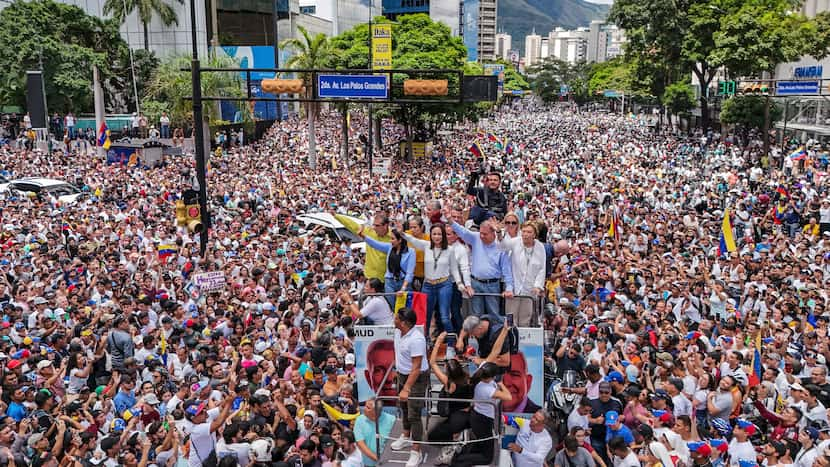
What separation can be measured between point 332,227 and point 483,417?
13.8 m

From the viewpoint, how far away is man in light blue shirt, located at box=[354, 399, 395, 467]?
712 centimetres

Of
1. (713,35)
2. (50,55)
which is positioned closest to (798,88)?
(713,35)

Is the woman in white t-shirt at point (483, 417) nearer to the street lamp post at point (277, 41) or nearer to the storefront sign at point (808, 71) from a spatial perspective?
the storefront sign at point (808, 71)

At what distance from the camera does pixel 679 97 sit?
185 feet

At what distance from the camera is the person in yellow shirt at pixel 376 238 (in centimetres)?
882

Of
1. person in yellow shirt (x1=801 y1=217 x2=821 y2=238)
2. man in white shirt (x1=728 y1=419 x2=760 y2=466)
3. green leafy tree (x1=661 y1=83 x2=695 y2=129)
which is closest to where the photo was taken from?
man in white shirt (x1=728 y1=419 x2=760 y2=466)

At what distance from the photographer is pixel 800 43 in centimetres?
4472

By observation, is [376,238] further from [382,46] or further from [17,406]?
[382,46]

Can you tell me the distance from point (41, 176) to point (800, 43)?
40.8 metres

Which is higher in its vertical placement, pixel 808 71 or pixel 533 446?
pixel 808 71

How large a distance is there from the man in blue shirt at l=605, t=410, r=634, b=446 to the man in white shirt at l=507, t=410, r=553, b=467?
0.90 meters

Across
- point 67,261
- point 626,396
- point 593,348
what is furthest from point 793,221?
point 67,261

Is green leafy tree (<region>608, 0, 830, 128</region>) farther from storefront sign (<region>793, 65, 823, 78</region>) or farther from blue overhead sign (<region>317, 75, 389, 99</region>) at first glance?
blue overhead sign (<region>317, 75, 389, 99</region>)

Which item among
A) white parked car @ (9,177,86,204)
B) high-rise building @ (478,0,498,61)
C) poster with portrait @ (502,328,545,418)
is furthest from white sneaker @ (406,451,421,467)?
high-rise building @ (478,0,498,61)
